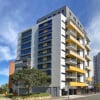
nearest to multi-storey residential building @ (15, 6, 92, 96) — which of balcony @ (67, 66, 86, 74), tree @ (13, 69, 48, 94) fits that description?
balcony @ (67, 66, 86, 74)

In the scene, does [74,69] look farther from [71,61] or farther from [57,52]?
[57,52]

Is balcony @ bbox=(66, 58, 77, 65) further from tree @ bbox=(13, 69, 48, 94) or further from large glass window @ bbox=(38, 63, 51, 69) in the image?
tree @ bbox=(13, 69, 48, 94)

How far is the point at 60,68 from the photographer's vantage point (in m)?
78.8

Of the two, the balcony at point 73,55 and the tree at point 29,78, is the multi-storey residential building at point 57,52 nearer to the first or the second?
the balcony at point 73,55

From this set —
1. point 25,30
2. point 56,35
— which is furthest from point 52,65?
point 25,30

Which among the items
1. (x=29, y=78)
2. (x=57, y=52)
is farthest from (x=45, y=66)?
(x=29, y=78)

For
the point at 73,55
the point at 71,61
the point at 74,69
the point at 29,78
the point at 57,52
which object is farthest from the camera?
the point at 73,55

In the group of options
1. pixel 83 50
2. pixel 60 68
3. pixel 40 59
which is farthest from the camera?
pixel 83 50

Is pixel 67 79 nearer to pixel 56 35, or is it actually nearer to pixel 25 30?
pixel 56 35

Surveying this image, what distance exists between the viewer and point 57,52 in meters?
80.5

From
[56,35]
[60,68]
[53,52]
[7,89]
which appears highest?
[56,35]

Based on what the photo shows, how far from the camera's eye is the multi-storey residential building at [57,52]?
79.7 m

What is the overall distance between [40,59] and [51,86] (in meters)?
12.9

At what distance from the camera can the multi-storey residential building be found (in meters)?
79.7
